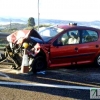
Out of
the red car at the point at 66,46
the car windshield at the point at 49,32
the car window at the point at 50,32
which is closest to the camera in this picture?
the red car at the point at 66,46

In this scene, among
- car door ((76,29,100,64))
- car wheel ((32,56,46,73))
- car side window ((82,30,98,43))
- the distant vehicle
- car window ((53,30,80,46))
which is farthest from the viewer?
car side window ((82,30,98,43))

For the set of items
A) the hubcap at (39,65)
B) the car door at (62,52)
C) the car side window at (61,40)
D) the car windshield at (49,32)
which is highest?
the car windshield at (49,32)

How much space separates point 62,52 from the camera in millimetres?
9555

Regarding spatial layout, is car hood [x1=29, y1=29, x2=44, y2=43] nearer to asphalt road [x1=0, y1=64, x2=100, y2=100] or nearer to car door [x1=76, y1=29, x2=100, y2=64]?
asphalt road [x1=0, y1=64, x2=100, y2=100]

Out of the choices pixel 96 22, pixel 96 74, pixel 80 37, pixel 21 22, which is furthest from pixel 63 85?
pixel 21 22

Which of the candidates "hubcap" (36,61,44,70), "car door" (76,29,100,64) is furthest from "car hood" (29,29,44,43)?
"car door" (76,29,100,64)

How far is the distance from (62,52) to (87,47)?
1.08 metres

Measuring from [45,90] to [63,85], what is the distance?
74 centimetres

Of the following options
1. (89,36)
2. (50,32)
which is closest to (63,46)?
(50,32)

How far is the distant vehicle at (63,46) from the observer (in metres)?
9.14

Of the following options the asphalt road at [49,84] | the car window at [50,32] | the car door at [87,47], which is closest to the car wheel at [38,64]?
the asphalt road at [49,84]

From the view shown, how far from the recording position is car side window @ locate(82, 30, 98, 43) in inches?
403

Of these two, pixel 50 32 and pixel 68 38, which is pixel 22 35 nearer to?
pixel 50 32

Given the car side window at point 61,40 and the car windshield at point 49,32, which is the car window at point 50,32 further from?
the car side window at point 61,40
